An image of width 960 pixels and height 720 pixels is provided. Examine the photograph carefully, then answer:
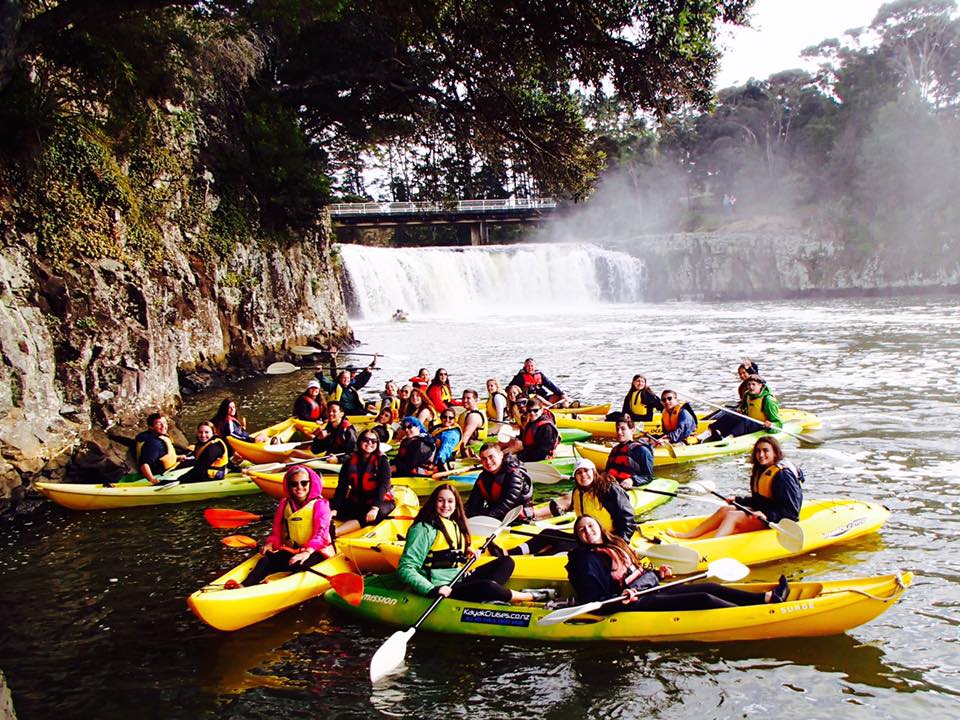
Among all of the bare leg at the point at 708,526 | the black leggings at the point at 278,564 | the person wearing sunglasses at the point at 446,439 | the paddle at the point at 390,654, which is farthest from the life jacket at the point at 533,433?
the paddle at the point at 390,654

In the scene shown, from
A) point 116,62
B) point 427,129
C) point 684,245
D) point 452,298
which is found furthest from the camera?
point 684,245

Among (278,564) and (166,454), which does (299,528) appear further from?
(166,454)

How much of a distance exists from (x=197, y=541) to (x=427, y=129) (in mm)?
15735

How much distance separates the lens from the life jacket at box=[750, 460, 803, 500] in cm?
712

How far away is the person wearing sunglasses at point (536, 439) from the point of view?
1015cm

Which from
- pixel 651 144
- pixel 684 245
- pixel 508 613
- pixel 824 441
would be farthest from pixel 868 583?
pixel 651 144

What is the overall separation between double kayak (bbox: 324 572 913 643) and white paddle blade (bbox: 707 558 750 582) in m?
0.14

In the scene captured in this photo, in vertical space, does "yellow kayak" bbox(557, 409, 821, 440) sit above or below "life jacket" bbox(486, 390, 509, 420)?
below

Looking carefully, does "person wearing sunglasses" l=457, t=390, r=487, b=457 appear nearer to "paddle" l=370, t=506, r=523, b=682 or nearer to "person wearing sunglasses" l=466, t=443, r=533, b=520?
"person wearing sunglasses" l=466, t=443, r=533, b=520

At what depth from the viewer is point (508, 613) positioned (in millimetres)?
5801

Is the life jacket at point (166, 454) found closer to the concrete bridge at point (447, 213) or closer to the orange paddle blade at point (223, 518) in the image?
the orange paddle blade at point (223, 518)

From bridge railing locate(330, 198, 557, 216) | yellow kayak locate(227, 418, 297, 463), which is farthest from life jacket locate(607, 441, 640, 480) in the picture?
bridge railing locate(330, 198, 557, 216)

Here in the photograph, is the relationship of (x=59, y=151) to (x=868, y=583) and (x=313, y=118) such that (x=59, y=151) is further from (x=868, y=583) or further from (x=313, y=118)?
(x=868, y=583)

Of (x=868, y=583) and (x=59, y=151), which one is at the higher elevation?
(x=59, y=151)
